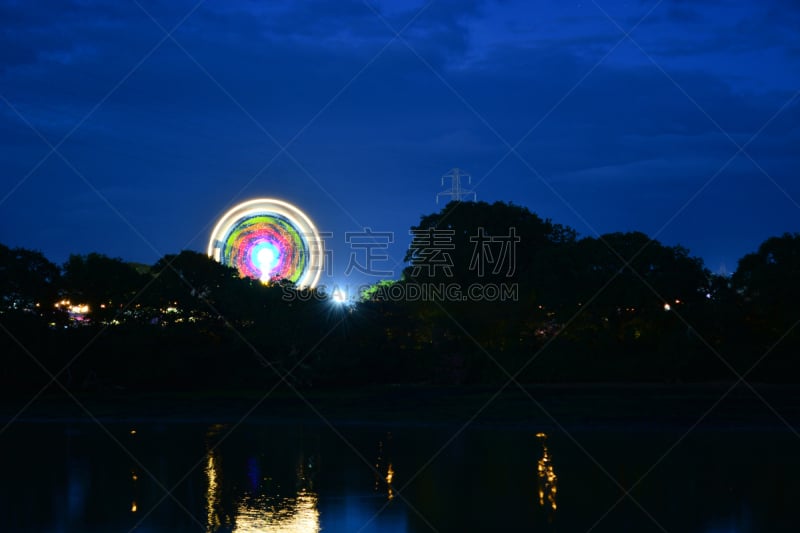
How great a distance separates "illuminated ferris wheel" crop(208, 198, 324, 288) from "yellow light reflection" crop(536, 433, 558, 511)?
34.4 meters

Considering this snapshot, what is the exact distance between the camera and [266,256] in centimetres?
5859

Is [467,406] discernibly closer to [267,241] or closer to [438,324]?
[438,324]

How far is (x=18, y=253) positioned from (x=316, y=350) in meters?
16.1

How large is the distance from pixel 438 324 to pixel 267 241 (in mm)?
16802

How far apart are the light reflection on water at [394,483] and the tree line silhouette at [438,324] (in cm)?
1500

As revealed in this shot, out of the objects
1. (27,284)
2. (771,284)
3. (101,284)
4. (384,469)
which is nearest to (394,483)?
(384,469)

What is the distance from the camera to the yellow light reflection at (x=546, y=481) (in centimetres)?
1803

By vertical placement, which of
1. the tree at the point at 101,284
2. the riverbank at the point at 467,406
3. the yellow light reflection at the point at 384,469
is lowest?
the yellow light reflection at the point at 384,469

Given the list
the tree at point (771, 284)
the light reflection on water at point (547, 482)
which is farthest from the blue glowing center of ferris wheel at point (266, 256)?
the light reflection on water at point (547, 482)

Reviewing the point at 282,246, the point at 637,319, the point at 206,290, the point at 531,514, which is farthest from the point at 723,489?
the point at 282,246

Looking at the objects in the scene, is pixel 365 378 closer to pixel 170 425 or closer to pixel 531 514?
pixel 170 425

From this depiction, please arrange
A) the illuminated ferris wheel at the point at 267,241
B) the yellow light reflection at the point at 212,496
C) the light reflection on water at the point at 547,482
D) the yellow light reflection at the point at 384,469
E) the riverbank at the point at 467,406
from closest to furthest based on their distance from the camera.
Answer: the yellow light reflection at the point at 212,496 < the light reflection on water at the point at 547,482 < the yellow light reflection at the point at 384,469 < the riverbank at the point at 467,406 < the illuminated ferris wheel at the point at 267,241

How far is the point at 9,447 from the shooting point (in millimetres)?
26578

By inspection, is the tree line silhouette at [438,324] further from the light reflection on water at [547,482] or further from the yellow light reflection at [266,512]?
the yellow light reflection at [266,512]
